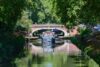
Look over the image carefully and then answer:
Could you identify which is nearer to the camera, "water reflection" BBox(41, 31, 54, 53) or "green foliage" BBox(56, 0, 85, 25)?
"green foliage" BBox(56, 0, 85, 25)

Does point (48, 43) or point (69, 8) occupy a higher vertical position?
point (69, 8)

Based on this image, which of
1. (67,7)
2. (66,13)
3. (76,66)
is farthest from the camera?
(66,13)

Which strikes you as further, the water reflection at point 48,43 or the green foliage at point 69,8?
the water reflection at point 48,43

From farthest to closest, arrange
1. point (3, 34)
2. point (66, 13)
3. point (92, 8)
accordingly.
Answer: point (3, 34) → point (66, 13) → point (92, 8)

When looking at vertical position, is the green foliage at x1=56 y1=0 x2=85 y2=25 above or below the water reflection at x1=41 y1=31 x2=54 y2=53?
above

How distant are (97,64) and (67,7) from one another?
19.8 ft

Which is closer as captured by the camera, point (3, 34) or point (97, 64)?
point (97, 64)

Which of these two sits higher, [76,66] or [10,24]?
[10,24]

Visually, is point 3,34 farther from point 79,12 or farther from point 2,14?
point 79,12

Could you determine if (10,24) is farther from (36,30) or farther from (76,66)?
(36,30)

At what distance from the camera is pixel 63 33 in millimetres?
74750

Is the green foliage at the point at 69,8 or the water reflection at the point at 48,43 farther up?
the green foliage at the point at 69,8

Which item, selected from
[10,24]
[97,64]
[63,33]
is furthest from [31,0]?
[63,33]

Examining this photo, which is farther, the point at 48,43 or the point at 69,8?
the point at 48,43
